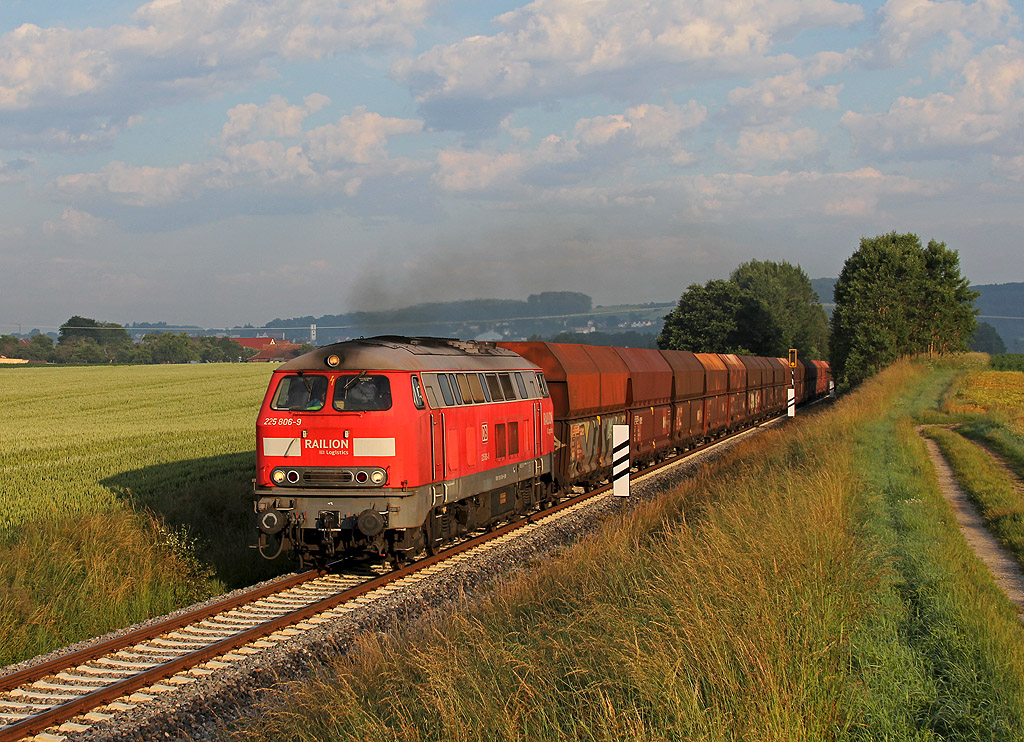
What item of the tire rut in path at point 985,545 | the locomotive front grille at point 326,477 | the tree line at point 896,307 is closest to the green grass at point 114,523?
the locomotive front grille at point 326,477

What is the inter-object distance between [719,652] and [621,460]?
35.1 ft

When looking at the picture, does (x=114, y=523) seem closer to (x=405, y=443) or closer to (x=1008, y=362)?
(x=405, y=443)

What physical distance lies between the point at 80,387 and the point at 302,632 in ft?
176

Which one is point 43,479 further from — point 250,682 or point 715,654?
point 715,654

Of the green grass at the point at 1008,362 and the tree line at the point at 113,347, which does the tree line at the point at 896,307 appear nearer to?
the green grass at the point at 1008,362

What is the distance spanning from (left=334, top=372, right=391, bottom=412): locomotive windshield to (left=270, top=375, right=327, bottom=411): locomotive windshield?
0.26 metres

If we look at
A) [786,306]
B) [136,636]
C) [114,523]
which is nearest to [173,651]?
[136,636]

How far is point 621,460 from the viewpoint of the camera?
17047mm

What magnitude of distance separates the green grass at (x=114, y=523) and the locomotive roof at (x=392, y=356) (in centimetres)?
399

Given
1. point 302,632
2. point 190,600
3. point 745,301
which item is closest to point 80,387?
point 190,600

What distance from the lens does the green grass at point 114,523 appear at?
12031mm

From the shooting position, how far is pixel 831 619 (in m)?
7.59

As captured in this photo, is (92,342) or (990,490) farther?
(92,342)

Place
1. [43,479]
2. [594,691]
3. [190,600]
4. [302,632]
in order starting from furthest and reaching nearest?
[43,479], [190,600], [302,632], [594,691]
